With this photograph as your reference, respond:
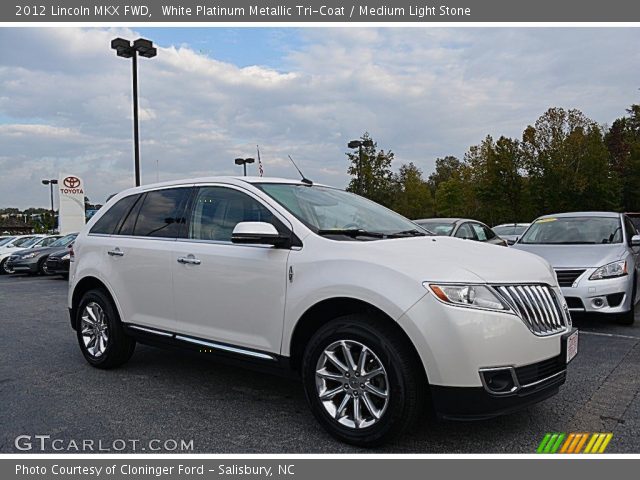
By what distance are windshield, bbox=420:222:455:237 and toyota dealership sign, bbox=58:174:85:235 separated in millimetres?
20915

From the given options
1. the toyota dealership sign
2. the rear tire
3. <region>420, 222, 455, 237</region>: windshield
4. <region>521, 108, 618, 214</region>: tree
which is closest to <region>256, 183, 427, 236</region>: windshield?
the rear tire

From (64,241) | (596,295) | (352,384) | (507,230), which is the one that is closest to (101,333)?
(352,384)

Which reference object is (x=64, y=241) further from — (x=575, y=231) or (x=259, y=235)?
(x=259, y=235)

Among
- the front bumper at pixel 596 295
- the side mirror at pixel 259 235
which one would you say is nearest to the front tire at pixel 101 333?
the side mirror at pixel 259 235

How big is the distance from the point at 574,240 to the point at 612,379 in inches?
141

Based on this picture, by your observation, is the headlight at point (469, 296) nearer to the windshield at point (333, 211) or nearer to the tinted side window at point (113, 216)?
the windshield at point (333, 211)

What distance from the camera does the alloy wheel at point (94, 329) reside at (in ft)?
17.4

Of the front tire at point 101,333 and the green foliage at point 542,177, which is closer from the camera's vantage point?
the front tire at point 101,333

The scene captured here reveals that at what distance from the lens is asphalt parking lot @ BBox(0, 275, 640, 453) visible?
351 cm

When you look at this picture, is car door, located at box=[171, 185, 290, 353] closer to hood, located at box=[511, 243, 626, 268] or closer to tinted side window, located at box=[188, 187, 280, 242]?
tinted side window, located at box=[188, 187, 280, 242]

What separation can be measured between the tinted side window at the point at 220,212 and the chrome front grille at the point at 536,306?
1.78 meters

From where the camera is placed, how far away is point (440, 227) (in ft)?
33.2

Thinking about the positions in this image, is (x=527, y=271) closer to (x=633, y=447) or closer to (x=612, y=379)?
(x=633, y=447)

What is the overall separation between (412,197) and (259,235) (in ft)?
139
